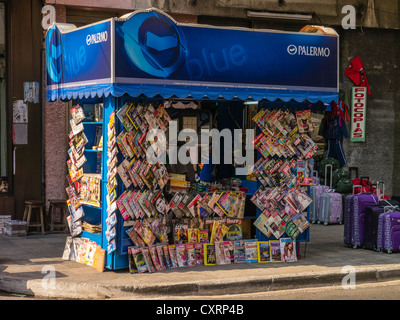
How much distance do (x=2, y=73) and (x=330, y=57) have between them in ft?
22.4

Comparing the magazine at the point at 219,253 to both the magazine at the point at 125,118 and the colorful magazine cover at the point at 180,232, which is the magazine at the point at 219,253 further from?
the magazine at the point at 125,118

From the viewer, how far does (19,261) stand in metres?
10.9

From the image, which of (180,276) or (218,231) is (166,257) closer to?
(180,276)

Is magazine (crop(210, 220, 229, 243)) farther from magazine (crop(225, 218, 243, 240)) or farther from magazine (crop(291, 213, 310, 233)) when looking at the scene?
magazine (crop(291, 213, 310, 233))

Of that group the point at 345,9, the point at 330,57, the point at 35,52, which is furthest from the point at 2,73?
the point at 345,9

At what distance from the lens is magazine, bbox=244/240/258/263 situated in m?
11.1

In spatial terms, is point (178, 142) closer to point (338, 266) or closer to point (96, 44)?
point (96, 44)

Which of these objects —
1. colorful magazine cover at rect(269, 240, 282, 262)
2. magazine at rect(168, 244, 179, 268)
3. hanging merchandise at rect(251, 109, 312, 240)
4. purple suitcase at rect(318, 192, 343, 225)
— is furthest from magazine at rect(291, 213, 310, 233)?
purple suitcase at rect(318, 192, 343, 225)

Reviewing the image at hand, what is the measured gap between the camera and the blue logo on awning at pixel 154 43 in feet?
32.1

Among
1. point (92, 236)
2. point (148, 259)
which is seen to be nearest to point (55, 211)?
point (92, 236)

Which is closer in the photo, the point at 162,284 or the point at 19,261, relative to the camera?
the point at 162,284

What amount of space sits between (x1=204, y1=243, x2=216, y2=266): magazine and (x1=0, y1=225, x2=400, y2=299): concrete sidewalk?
192 millimetres

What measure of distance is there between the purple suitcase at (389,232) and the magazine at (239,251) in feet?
8.50
